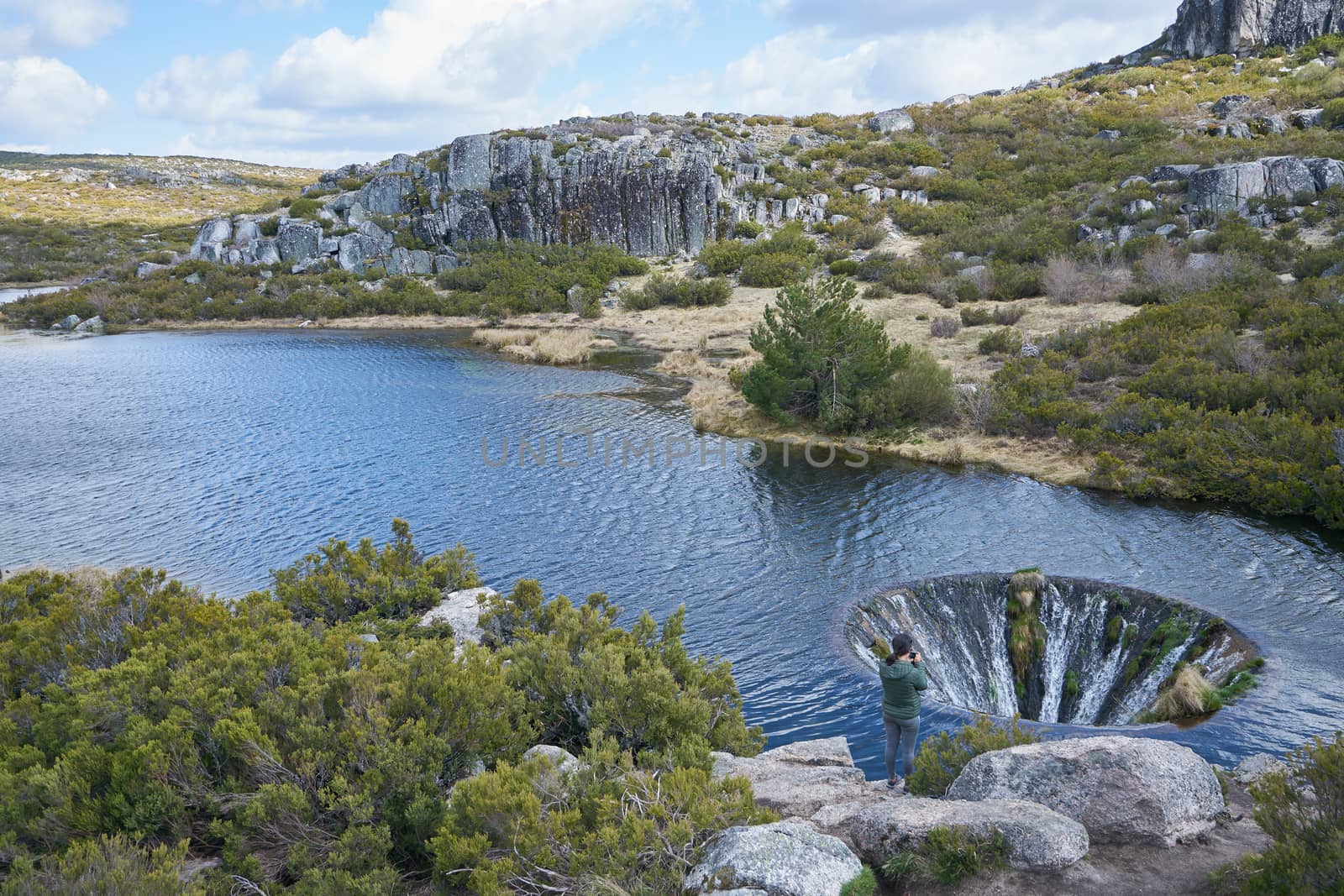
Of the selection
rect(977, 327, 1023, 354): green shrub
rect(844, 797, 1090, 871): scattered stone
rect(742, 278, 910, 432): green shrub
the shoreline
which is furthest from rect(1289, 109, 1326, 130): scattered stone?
rect(844, 797, 1090, 871): scattered stone

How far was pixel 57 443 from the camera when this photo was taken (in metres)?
31.3

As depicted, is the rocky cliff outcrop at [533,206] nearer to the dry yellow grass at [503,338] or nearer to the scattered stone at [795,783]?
the dry yellow grass at [503,338]

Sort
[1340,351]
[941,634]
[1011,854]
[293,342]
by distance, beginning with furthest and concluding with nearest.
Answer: [293,342], [1340,351], [941,634], [1011,854]

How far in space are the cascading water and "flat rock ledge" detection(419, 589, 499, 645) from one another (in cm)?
695

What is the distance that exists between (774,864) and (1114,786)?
152 inches

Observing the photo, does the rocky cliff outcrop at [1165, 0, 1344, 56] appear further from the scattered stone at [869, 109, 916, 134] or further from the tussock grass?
the tussock grass

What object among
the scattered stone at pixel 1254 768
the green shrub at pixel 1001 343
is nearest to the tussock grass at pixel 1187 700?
the scattered stone at pixel 1254 768

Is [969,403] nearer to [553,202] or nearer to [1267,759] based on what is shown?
[1267,759]

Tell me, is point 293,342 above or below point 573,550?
above

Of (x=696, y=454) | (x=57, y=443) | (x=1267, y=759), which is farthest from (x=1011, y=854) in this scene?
(x=57, y=443)

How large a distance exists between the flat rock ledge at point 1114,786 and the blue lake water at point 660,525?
3573mm

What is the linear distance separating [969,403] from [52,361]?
1986 inches

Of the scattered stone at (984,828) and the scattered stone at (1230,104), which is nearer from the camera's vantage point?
the scattered stone at (984,828)

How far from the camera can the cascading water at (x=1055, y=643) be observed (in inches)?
587
